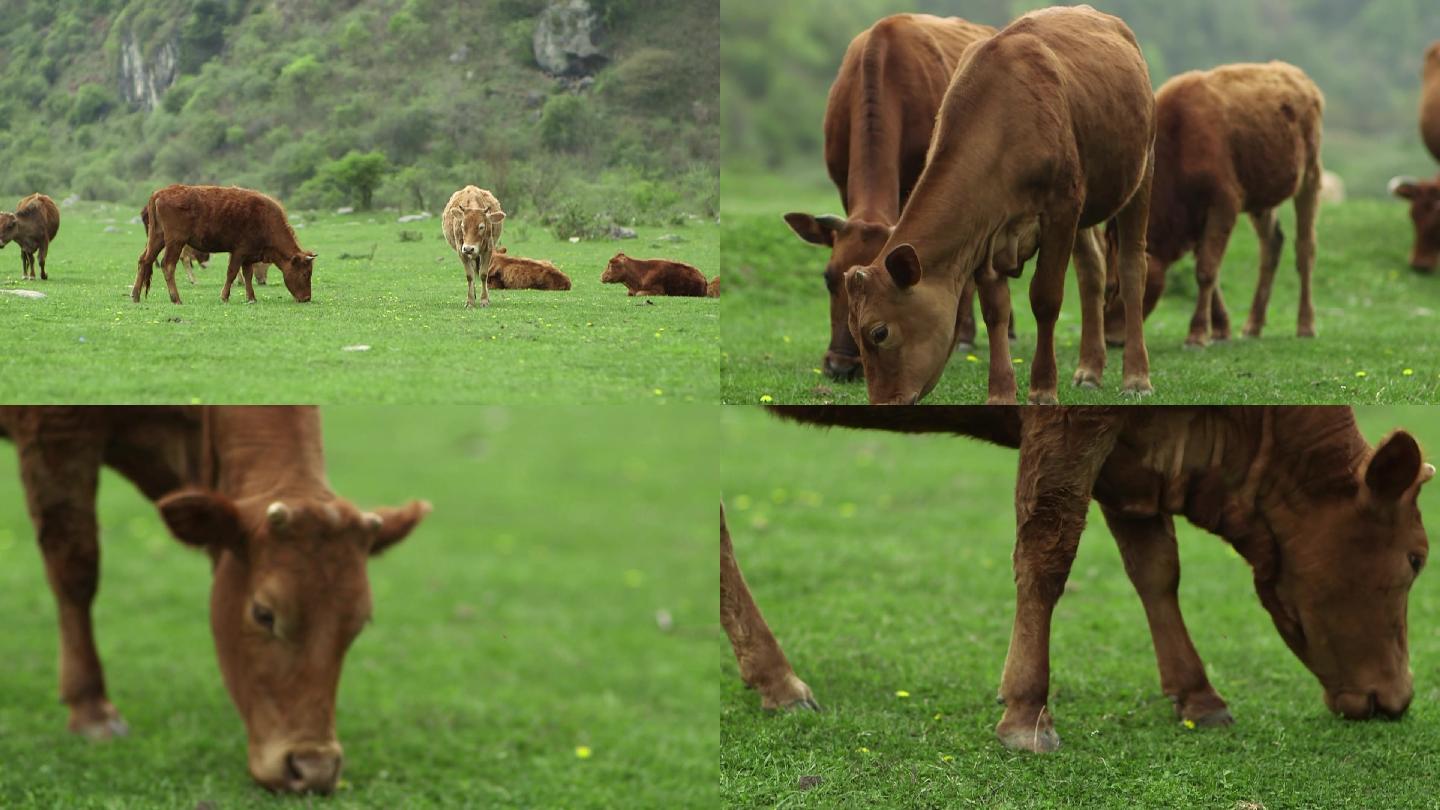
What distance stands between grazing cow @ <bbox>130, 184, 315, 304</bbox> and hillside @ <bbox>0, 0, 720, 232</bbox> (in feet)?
0.25

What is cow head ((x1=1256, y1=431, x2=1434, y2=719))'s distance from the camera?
7332 millimetres

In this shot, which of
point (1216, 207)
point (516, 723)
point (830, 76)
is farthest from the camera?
point (1216, 207)

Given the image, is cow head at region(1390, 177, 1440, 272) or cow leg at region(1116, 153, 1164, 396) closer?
cow leg at region(1116, 153, 1164, 396)

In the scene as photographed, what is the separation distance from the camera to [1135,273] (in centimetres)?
761

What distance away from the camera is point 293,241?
254 inches

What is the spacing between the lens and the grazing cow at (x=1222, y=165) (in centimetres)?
997

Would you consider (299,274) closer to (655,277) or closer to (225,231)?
(225,231)

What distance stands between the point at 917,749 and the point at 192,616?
7454 mm

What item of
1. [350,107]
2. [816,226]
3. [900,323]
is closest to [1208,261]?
[816,226]

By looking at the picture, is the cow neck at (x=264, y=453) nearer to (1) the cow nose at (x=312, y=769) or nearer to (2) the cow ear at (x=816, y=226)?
(1) the cow nose at (x=312, y=769)

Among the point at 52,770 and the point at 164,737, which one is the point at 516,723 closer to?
the point at 164,737

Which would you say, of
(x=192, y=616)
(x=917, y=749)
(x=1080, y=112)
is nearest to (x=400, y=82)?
(x=1080, y=112)

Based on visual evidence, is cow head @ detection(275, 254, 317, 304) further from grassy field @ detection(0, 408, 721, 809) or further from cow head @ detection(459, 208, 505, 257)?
grassy field @ detection(0, 408, 721, 809)

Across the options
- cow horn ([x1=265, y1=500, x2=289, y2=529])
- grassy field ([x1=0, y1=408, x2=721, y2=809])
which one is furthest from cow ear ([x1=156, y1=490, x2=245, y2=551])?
grassy field ([x1=0, y1=408, x2=721, y2=809])
